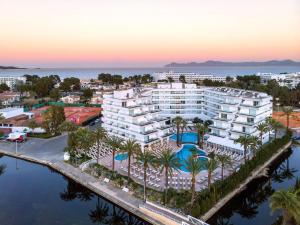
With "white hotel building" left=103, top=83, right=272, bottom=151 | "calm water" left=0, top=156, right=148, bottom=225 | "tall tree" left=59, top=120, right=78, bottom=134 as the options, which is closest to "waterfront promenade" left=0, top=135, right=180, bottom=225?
"calm water" left=0, top=156, right=148, bottom=225

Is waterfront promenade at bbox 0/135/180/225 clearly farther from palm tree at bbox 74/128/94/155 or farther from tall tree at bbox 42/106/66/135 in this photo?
palm tree at bbox 74/128/94/155

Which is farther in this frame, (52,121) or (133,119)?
(52,121)

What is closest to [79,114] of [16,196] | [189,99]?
[189,99]

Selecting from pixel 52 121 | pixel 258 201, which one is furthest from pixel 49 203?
pixel 52 121

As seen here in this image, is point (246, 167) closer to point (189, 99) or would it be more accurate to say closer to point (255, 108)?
point (255, 108)

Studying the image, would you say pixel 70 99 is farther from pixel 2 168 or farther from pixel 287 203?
pixel 287 203

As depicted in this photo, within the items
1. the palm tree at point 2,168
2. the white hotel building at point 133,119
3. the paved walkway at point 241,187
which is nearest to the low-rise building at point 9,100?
the palm tree at point 2,168
